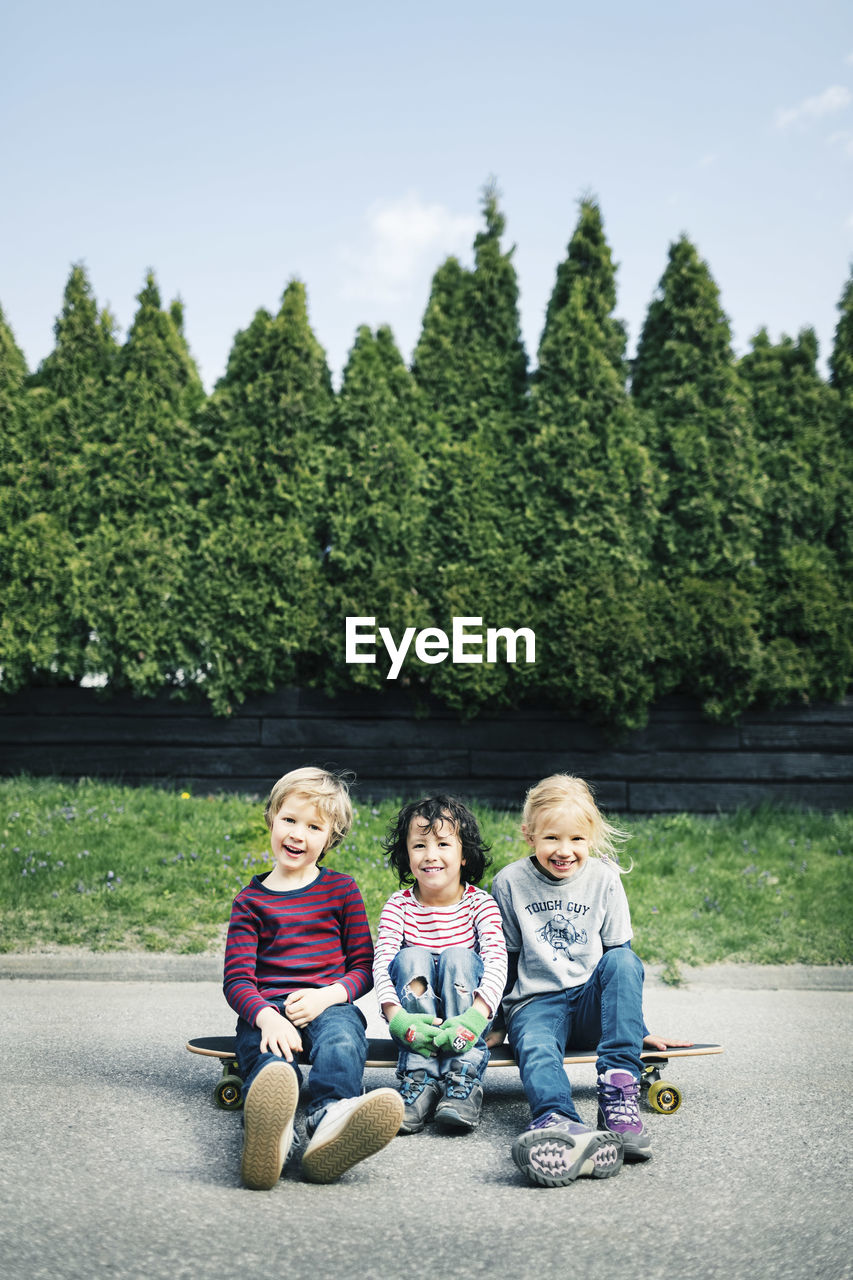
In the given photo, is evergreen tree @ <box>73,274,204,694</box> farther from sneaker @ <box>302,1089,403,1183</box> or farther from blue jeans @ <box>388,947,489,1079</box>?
sneaker @ <box>302,1089,403,1183</box>

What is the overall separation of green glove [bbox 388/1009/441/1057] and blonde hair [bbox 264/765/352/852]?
2.12ft

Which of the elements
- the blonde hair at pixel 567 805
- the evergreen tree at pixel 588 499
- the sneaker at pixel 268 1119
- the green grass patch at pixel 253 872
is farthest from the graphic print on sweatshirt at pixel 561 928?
the evergreen tree at pixel 588 499

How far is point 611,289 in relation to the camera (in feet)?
31.8

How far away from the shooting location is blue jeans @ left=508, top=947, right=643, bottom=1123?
2863mm

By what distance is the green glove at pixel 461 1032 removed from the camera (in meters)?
2.93

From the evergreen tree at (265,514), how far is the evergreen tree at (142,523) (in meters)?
0.20

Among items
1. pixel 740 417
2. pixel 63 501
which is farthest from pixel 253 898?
pixel 740 417

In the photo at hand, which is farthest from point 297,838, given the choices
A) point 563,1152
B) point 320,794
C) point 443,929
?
point 563,1152

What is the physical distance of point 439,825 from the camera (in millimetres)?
3318

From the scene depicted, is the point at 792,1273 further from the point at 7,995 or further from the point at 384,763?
the point at 384,763

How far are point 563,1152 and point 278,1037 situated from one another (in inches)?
32.9

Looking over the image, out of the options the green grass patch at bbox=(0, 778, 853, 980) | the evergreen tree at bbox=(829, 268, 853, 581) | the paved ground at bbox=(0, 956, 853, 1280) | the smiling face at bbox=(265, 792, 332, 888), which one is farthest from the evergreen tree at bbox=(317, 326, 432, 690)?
the smiling face at bbox=(265, 792, 332, 888)

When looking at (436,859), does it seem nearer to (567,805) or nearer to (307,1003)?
(567,805)

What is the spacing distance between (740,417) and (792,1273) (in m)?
8.45
